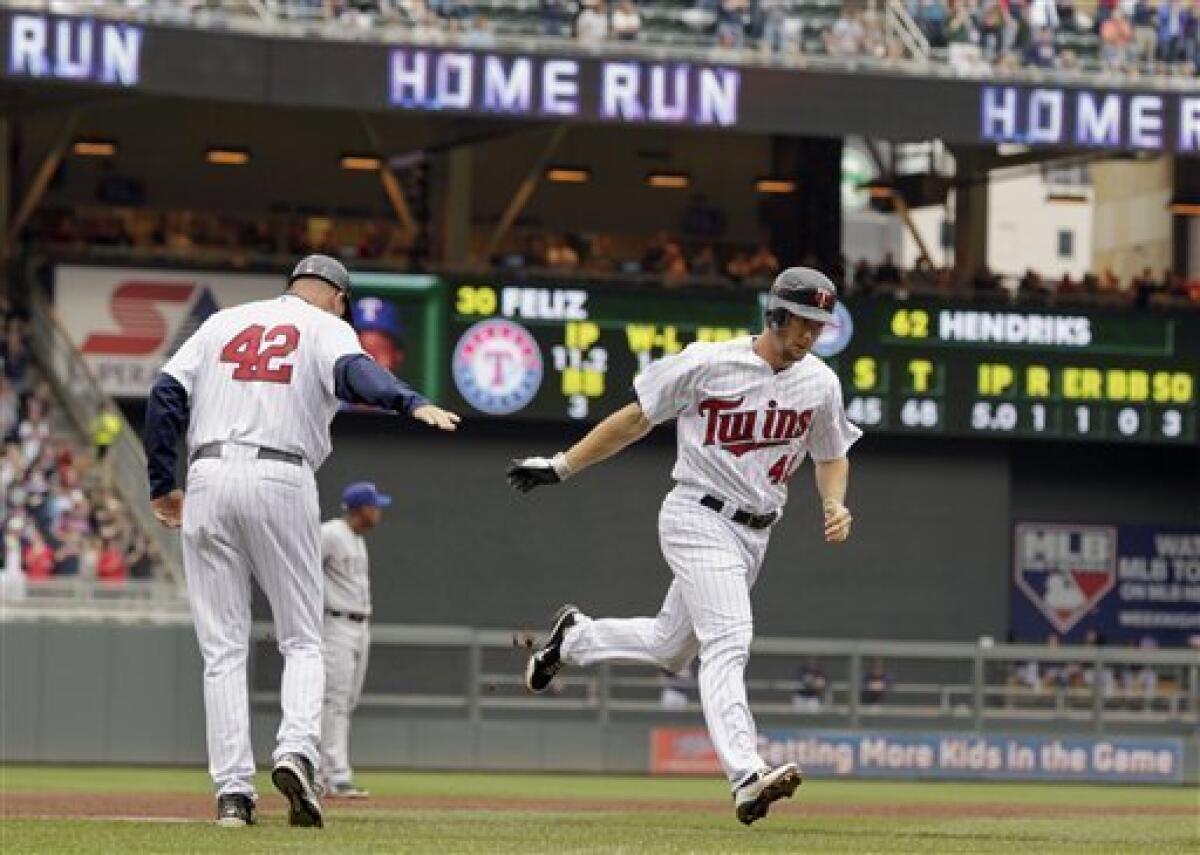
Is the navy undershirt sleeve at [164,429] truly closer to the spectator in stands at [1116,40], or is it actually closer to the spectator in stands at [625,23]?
the spectator in stands at [625,23]

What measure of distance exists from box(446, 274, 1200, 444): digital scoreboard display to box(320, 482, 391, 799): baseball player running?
11129 mm

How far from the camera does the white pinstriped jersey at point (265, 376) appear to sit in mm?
10539

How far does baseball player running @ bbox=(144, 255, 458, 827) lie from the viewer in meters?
10.5

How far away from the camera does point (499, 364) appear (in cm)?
2889

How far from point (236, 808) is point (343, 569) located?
7.05 metres

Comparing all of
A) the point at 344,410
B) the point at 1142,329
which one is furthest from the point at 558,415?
the point at 1142,329

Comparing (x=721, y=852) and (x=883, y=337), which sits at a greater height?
(x=883, y=337)

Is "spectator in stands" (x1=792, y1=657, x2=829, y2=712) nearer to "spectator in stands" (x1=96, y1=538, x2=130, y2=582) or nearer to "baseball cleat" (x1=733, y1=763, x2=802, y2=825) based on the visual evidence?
"spectator in stands" (x1=96, y1=538, x2=130, y2=582)

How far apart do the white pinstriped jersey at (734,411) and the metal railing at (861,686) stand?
15.7m

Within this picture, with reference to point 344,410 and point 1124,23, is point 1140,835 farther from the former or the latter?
point 1124,23

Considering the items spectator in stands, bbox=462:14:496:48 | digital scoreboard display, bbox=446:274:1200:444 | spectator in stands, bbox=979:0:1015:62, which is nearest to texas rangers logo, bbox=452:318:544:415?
digital scoreboard display, bbox=446:274:1200:444

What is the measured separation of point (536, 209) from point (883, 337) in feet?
24.1

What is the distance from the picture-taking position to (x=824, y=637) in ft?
102

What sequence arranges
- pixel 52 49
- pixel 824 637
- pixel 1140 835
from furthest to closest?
pixel 824 637, pixel 52 49, pixel 1140 835
